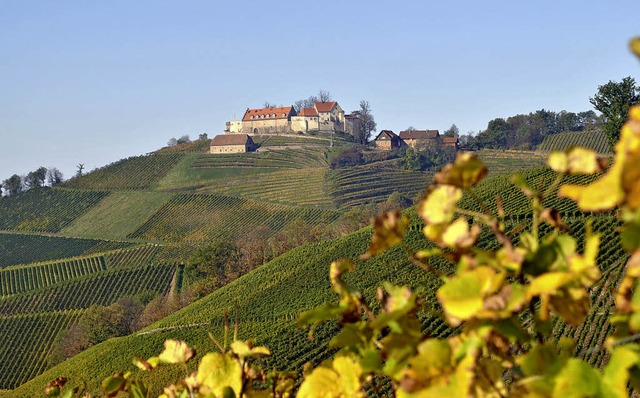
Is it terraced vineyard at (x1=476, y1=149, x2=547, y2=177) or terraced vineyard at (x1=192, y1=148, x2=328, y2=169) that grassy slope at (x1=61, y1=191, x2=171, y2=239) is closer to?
terraced vineyard at (x1=192, y1=148, x2=328, y2=169)

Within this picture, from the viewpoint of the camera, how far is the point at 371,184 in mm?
81438

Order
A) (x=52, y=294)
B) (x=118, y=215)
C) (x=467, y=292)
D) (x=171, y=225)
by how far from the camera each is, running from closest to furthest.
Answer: (x=467, y=292) < (x=52, y=294) < (x=171, y=225) < (x=118, y=215)

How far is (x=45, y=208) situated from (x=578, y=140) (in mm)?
55421

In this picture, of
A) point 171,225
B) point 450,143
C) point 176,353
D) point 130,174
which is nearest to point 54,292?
point 171,225

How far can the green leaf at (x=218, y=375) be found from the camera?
1.88 metres

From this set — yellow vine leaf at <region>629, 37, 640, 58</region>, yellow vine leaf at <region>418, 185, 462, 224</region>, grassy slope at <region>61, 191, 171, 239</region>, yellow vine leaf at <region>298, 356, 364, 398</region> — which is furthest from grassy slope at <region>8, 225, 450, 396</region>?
grassy slope at <region>61, 191, 171, 239</region>

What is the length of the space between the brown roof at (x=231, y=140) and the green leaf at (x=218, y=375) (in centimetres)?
9343

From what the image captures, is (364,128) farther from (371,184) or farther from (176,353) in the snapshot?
(176,353)

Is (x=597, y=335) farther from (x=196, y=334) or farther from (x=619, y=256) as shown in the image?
(x=196, y=334)

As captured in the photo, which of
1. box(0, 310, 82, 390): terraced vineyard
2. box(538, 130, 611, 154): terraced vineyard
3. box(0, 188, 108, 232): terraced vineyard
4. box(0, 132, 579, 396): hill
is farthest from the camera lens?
box(538, 130, 611, 154): terraced vineyard

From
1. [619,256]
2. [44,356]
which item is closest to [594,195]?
[619,256]

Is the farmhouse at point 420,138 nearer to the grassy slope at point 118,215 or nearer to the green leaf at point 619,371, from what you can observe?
the grassy slope at point 118,215

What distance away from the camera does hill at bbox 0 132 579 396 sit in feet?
133

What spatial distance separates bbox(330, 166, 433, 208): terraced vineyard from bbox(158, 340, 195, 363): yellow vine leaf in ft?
236
